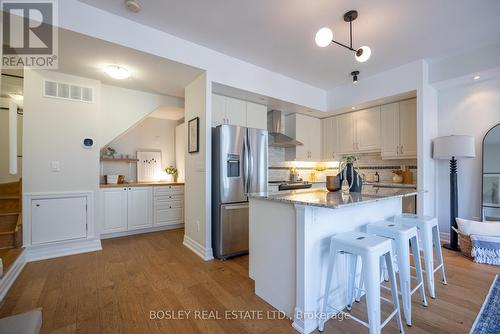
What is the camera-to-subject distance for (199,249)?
3031 millimetres

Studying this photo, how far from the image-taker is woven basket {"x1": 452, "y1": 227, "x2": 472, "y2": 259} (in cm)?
280

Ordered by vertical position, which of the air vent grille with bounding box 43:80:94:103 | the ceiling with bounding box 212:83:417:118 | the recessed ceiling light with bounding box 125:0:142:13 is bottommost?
the air vent grille with bounding box 43:80:94:103

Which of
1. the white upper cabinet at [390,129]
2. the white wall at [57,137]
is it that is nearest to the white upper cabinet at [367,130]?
the white upper cabinet at [390,129]

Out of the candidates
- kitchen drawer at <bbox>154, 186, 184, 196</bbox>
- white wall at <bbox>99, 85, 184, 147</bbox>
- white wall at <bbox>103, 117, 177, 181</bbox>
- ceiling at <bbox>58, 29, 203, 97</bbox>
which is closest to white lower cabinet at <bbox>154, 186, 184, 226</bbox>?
kitchen drawer at <bbox>154, 186, 184, 196</bbox>

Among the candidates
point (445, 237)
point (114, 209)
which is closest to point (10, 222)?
point (114, 209)

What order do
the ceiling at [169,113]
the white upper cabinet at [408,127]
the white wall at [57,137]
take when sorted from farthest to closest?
the ceiling at [169,113] < the white upper cabinet at [408,127] < the white wall at [57,137]

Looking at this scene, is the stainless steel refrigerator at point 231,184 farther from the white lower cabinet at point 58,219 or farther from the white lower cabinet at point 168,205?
the white lower cabinet at point 58,219

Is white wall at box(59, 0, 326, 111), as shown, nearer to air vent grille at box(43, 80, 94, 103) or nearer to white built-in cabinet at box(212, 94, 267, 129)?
white built-in cabinet at box(212, 94, 267, 129)

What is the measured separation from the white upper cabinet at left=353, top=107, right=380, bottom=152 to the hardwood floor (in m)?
2.05

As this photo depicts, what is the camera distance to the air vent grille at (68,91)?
297cm

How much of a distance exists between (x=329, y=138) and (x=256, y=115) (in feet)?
6.45

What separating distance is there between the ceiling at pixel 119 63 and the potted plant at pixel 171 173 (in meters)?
1.69

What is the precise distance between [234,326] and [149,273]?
4.27ft

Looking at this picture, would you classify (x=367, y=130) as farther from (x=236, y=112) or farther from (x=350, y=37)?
(x=236, y=112)
